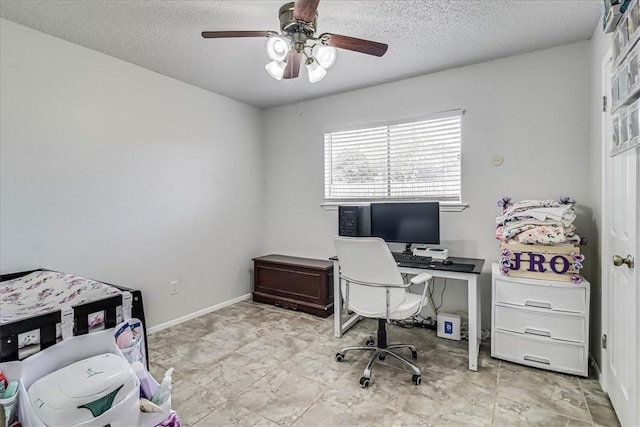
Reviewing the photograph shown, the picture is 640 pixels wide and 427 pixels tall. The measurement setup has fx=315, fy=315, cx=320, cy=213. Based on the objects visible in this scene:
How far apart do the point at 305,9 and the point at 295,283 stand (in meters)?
2.66

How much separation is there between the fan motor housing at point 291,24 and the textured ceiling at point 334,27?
14.1 inches

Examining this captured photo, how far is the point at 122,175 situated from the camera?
2717 millimetres

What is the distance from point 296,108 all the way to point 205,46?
5.02 ft

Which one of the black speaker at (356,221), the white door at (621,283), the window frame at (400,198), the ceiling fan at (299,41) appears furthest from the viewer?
the black speaker at (356,221)

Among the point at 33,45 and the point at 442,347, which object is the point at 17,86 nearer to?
the point at 33,45

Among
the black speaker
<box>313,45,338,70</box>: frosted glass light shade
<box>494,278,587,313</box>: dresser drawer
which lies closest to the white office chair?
<box>494,278,587,313</box>: dresser drawer

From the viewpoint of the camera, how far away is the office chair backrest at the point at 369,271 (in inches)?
80.0

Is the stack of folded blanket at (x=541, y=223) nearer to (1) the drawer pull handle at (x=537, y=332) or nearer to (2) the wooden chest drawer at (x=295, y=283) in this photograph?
(1) the drawer pull handle at (x=537, y=332)

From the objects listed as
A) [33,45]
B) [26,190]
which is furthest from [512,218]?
[33,45]

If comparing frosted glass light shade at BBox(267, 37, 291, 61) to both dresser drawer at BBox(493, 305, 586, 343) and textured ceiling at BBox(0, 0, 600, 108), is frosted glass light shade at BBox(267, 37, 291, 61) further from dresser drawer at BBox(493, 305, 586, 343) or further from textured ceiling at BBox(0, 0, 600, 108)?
dresser drawer at BBox(493, 305, 586, 343)

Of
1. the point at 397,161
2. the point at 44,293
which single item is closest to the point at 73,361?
the point at 44,293

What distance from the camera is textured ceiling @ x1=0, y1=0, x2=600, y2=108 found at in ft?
6.42

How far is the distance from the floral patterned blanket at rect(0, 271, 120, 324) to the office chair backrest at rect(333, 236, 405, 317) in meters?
1.37

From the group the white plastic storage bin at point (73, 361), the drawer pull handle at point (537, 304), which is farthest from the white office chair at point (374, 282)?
the white plastic storage bin at point (73, 361)
